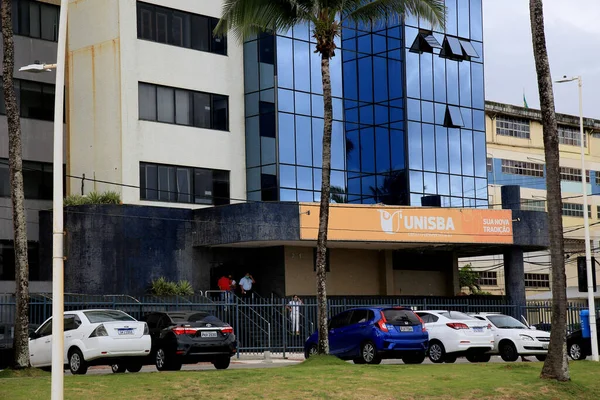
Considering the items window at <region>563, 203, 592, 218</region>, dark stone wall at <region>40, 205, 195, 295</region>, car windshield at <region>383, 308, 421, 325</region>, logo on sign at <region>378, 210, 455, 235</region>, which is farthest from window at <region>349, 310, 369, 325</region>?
window at <region>563, 203, 592, 218</region>

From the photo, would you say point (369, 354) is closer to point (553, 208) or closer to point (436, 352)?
point (436, 352)

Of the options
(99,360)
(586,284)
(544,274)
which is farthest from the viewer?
(544,274)

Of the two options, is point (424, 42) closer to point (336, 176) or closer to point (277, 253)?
point (336, 176)

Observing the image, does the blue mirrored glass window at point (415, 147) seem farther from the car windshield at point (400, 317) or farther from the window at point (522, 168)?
the window at point (522, 168)

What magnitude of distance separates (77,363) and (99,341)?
0.83 metres

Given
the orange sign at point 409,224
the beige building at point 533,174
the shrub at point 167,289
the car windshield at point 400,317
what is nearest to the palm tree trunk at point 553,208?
the car windshield at point 400,317

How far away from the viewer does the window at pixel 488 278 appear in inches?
2518

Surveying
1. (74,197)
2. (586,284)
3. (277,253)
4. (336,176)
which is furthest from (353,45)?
(586,284)

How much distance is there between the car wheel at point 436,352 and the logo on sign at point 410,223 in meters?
12.6

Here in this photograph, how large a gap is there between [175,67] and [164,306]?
11459mm

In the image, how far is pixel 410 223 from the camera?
41.3 metres

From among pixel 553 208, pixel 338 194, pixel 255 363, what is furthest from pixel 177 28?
pixel 553 208

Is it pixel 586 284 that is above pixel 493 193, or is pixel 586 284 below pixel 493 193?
below

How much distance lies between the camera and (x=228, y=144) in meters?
42.1
